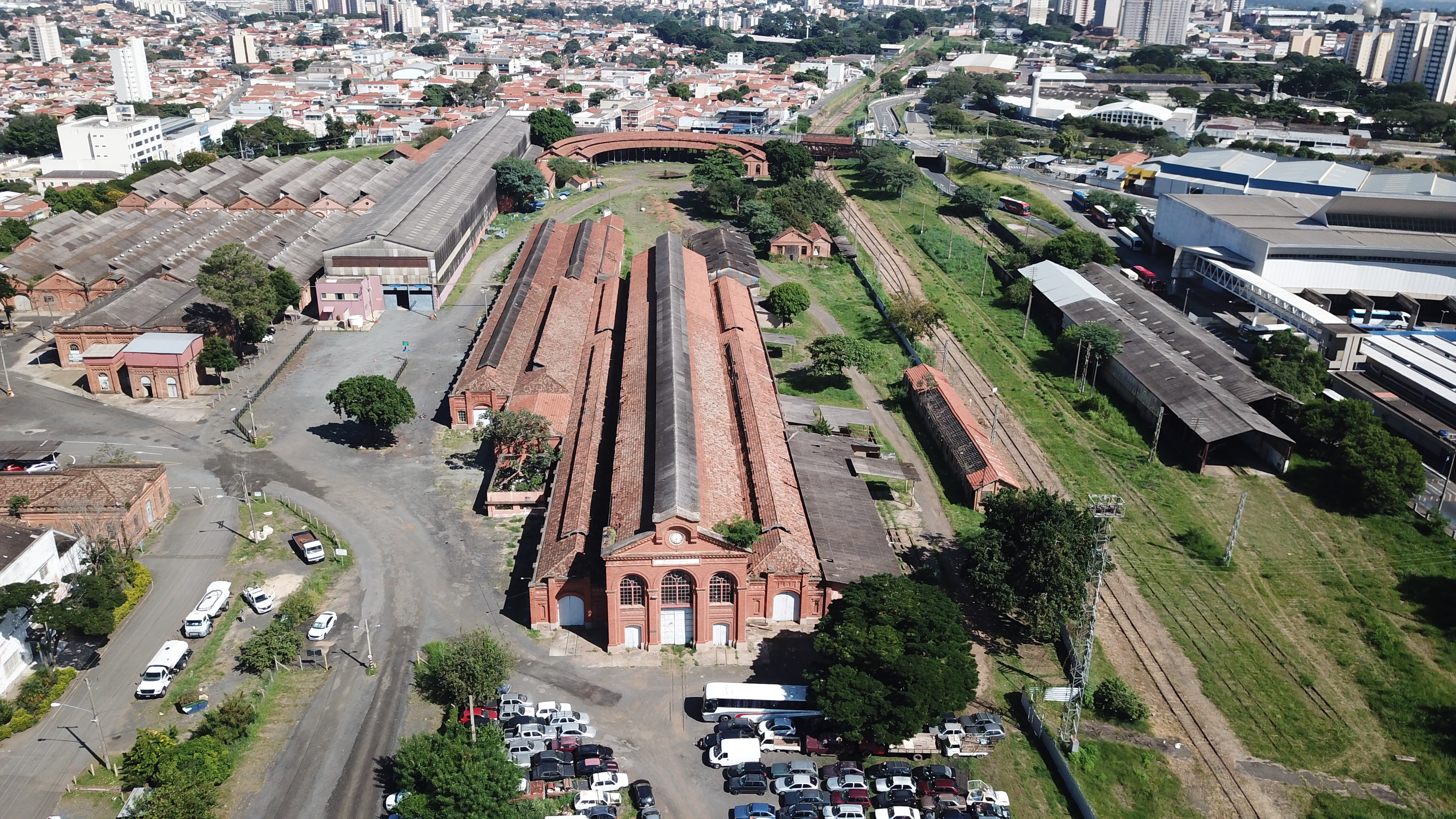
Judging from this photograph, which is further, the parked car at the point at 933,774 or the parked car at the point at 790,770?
the parked car at the point at 790,770

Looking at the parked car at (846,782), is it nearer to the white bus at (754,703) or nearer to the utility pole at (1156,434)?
the white bus at (754,703)

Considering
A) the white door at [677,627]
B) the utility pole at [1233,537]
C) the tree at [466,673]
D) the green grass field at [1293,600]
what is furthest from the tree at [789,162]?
the tree at [466,673]

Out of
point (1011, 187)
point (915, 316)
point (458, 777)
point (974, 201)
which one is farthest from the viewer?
point (1011, 187)

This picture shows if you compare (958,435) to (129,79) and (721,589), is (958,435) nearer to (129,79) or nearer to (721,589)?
(721,589)

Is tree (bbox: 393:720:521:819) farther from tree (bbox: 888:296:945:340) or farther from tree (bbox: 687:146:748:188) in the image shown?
tree (bbox: 687:146:748:188)

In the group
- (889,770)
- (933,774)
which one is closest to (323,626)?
(889,770)
